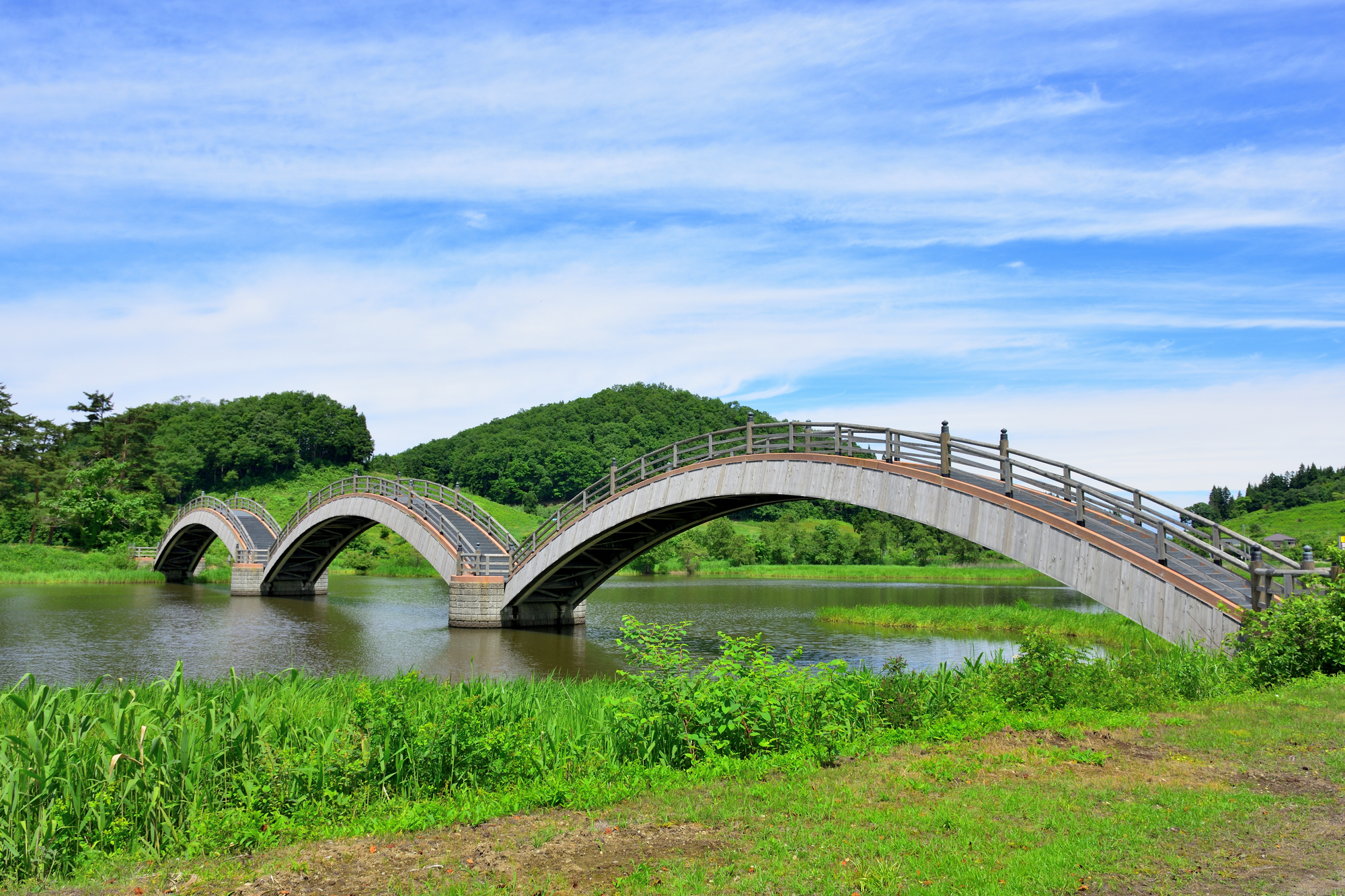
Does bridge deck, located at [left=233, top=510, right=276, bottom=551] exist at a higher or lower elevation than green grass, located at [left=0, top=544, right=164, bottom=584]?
higher

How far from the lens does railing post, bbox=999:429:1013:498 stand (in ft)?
53.2

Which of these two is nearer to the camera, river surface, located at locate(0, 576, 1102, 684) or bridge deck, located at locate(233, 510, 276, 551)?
river surface, located at locate(0, 576, 1102, 684)

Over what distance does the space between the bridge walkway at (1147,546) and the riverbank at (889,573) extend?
1372 inches

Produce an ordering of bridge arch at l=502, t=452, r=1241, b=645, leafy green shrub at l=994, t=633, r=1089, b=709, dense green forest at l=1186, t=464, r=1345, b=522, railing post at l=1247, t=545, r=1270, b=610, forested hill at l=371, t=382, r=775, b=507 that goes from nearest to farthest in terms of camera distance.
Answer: leafy green shrub at l=994, t=633, r=1089, b=709
railing post at l=1247, t=545, r=1270, b=610
bridge arch at l=502, t=452, r=1241, b=645
dense green forest at l=1186, t=464, r=1345, b=522
forested hill at l=371, t=382, r=775, b=507

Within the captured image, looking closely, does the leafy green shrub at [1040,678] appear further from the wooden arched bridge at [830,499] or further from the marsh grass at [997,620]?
the marsh grass at [997,620]

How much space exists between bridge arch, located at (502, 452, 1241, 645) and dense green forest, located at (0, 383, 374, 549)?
44509 millimetres

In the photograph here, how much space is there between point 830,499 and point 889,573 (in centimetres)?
4070

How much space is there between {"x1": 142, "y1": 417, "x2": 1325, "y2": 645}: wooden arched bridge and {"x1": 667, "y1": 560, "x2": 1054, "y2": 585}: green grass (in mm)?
26688

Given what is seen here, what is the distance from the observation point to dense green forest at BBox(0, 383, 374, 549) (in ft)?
196

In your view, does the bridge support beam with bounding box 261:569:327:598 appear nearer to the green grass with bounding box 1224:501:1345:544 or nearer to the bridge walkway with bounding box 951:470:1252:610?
the bridge walkway with bounding box 951:470:1252:610

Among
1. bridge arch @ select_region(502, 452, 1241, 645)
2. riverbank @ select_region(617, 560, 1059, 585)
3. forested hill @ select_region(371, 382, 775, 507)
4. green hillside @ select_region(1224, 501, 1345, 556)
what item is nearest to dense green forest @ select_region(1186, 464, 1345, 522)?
green hillside @ select_region(1224, 501, 1345, 556)

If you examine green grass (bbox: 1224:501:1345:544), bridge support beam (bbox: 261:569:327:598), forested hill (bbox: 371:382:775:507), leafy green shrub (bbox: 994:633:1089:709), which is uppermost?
forested hill (bbox: 371:382:775:507)

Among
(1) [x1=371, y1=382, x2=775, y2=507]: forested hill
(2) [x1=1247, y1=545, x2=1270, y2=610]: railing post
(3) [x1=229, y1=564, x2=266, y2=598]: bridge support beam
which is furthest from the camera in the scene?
(1) [x1=371, y1=382, x2=775, y2=507]: forested hill

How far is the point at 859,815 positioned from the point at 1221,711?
5.67 meters
